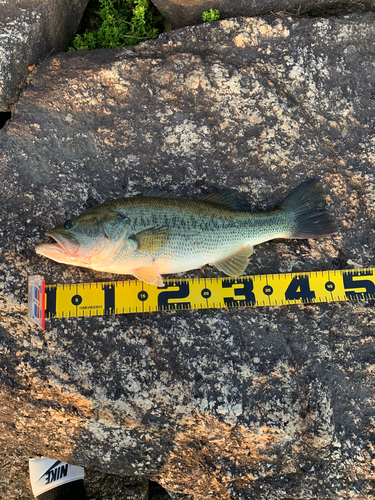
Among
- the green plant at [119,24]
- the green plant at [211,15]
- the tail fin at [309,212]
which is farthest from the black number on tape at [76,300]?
the green plant at [211,15]

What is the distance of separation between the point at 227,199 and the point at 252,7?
2.42 meters

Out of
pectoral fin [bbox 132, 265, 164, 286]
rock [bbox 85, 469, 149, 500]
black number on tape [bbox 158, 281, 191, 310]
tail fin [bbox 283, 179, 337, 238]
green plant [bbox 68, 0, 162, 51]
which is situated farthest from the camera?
green plant [bbox 68, 0, 162, 51]

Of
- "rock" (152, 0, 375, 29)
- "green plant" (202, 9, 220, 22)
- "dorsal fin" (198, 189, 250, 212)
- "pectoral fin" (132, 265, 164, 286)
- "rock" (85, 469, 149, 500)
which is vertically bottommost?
"rock" (85, 469, 149, 500)

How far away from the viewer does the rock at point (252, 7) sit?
440 centimetres

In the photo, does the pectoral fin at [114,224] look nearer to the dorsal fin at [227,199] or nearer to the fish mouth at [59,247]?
the fish mouth at [59,247]

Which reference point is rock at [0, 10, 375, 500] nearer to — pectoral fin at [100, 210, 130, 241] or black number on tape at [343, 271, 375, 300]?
black number on tape at [343, 271, 375, 300]

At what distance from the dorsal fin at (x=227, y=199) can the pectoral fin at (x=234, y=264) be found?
515mm

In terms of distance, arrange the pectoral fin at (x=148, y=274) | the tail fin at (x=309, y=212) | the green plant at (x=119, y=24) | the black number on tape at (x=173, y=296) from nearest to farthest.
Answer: the pectoral fin at (x=148, y=274), the black number on tape at (x=173, y=296), the tail fin at (x=309, y=212), the green plant at (x=119, y=24)

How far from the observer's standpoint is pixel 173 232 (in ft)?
12.0

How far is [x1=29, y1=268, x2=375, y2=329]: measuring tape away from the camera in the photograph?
3.76 metres

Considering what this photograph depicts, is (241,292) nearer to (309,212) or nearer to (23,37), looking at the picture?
(309,212)

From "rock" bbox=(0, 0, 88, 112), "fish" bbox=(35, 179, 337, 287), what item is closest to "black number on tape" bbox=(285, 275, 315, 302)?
"fish" bbox=(35, 179, 337, 287)

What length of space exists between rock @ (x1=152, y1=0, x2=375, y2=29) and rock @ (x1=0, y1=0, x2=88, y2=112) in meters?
1.26

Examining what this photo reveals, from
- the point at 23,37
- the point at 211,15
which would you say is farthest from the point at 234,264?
the point at 23,37
